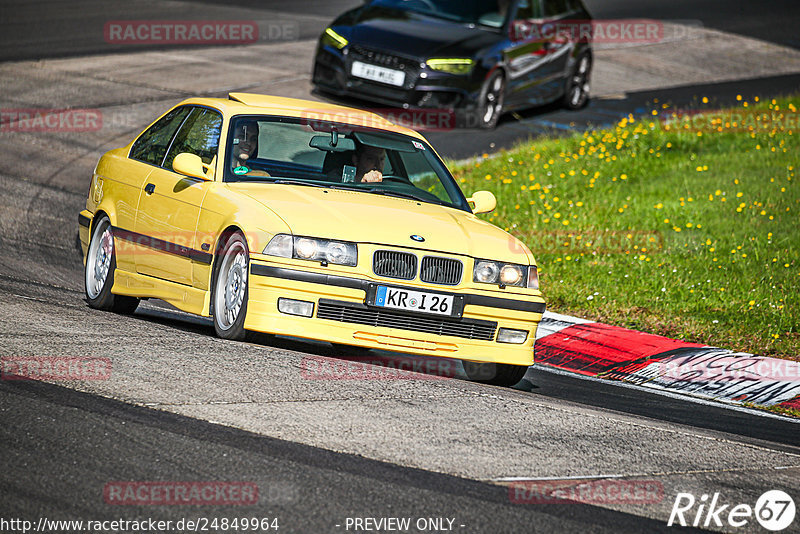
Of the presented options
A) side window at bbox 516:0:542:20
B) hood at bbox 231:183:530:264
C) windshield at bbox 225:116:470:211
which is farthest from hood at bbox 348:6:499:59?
hood at bbox 231:183:530:264

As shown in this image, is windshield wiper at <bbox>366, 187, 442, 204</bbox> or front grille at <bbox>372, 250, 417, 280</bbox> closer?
front grille at <bbox>372, 250, 417, 280</bbox>

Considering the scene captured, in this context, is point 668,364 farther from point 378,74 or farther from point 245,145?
point 378,74

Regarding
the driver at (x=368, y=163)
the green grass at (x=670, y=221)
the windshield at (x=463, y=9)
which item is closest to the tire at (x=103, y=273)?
the driver at (x=368, y=163)

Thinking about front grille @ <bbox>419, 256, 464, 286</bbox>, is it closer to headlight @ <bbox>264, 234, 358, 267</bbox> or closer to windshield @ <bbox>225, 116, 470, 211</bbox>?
headlight @ <bbox>264, 234, 358, 267</bbox>

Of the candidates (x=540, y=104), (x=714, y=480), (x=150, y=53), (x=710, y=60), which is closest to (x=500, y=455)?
(x=714, y=480)

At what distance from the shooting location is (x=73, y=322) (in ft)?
25.3

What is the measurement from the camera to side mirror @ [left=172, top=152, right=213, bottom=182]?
809 centimetres

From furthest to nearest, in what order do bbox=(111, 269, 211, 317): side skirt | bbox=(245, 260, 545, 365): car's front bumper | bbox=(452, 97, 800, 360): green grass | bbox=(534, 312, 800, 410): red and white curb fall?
bbox=(452, 97, 800, 360): green grass, bbox=(534, 312, 800, 410): red and white curb, bbox=(111, 269, 211, 317): side skirt, bbox=(245, 260, 545, 365): car's front bumper

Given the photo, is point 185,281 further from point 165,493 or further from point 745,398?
point 745,398

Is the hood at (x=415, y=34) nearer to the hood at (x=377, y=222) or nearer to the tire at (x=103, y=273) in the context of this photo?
the tire at (x=103, y=273)

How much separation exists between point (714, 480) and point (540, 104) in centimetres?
1365

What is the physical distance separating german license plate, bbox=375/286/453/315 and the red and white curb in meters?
2.26

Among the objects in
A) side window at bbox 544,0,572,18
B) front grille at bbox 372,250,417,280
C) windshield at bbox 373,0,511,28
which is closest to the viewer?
front grille at bbox 372,250,417,280

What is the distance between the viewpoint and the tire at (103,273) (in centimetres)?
884
